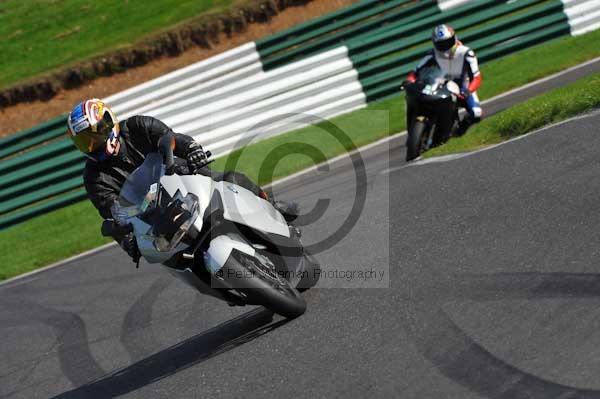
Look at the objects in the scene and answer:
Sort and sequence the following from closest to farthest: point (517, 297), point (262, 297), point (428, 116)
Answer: point (517, 297)
point (262, 297)
point (428, 116)

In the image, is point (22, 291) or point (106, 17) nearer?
point (22, 291)

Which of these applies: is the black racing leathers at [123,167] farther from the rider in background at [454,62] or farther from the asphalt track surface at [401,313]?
the rider in background at [454,62]

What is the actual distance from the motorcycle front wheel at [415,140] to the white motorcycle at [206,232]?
15.3 feet

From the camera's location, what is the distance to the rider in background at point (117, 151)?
5996 mm

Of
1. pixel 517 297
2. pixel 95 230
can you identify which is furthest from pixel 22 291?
pixel 517 297

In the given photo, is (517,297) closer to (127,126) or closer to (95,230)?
(127,126)

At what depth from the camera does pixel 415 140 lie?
10703 mm

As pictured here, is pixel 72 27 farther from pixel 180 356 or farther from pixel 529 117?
pixel 180 356

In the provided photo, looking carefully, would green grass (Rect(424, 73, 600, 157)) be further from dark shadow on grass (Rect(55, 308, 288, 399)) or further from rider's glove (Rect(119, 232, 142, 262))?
rider's glove (Rect(119, 232, 142, 262))

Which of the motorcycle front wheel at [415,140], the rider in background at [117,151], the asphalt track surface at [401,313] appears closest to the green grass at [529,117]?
the motorcycle front wheel at [415,140]

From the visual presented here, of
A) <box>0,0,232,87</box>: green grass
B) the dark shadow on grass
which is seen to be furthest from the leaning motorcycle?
<box>0,0,232,87</box>: green grass

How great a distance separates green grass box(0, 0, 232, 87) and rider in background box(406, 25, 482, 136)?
823cm

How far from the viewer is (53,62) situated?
60.2 feet

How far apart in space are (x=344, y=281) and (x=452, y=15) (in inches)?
381
